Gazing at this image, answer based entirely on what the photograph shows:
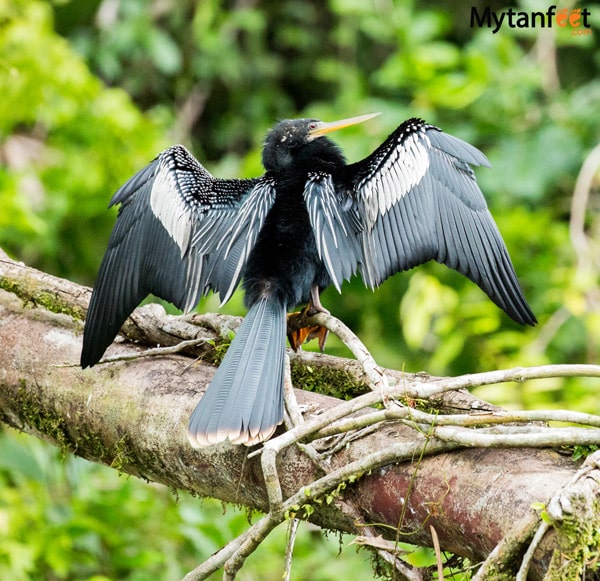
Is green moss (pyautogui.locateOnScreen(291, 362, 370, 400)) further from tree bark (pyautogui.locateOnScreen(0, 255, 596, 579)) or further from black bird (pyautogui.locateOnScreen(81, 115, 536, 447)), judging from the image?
black bird (pyautogui.locateOnScreen(81, 115, 536, 447))

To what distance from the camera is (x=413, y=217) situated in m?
2.73

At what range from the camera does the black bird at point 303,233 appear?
8.66ft

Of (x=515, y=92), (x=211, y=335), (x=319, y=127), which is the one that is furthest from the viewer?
(x=515, y=92)

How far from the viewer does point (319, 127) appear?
3338 millimetres

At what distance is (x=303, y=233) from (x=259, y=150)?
2.69 meters

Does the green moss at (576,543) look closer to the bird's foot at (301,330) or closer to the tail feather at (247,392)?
the tail feather at (247,392)

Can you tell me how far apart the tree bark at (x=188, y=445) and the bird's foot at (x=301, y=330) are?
0.26 metres

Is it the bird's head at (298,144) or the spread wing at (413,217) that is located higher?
the bird's head at (298,144)

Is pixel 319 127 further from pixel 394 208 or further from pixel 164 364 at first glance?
pixel 164 364

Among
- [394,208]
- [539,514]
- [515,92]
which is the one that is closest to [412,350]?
[515,92]

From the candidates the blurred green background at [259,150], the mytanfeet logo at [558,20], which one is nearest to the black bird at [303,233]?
the blurred green background at [259,150]

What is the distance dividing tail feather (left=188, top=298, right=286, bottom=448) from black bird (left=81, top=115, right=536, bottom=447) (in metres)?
0.14

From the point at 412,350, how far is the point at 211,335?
11.1 ft

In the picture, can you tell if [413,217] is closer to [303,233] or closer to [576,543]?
[303,233]
